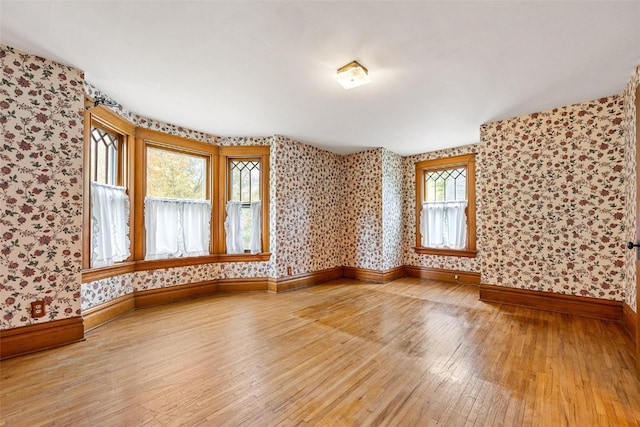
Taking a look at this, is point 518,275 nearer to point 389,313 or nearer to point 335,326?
point 389,313

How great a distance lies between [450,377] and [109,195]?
398 cm

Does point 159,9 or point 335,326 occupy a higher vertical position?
point 159,9

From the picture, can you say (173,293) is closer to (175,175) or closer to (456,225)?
(175,175)

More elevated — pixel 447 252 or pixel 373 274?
pixel 447 252

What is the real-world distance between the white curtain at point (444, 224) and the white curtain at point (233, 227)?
3683mm

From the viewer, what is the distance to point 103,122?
10.3ft

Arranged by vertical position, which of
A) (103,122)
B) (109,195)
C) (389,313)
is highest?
(103,122)

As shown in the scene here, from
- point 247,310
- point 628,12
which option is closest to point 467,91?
point 628,12

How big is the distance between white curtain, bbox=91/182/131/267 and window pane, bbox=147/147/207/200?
457mm

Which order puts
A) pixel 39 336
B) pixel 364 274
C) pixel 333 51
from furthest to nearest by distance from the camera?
pixel 364 274 < pixel 39 336 < pixel 333 51

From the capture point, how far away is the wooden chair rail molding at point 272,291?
2391mm

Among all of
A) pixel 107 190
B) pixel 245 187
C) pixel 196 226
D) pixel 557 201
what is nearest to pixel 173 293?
pixel 196 226

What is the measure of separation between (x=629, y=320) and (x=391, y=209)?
11.3 ft

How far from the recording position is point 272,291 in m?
4.50
